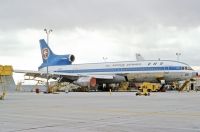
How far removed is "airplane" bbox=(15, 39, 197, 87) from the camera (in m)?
54.4

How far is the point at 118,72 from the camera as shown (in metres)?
59.4

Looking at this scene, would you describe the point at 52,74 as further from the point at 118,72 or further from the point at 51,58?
the point at 51,58

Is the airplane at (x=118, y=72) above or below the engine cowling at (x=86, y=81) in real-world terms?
above

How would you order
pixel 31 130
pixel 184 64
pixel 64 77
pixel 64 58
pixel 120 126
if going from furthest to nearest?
pixel 64 58, pixel 64 77, pixel 184 64, pixel 120 126, pixel 31 130

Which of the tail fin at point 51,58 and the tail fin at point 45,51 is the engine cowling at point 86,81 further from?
the tail fin at point 45,51

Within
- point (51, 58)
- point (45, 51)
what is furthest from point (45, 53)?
point (51, 58)

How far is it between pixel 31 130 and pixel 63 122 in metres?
2.02

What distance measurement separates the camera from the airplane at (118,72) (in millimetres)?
54438

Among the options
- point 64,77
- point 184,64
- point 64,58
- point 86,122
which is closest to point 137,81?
point 184,64

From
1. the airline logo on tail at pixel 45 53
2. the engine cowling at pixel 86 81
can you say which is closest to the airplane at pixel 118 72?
the engine cowling at pixel 86 81

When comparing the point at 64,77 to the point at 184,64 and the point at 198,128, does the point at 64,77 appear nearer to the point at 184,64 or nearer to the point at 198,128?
the point at 184,64

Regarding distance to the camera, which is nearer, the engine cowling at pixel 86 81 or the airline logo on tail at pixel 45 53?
the engine cowling at pixel 86 81

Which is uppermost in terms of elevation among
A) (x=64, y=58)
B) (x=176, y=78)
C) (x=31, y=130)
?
(x=64, y=58)

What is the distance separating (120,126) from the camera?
1134cm
